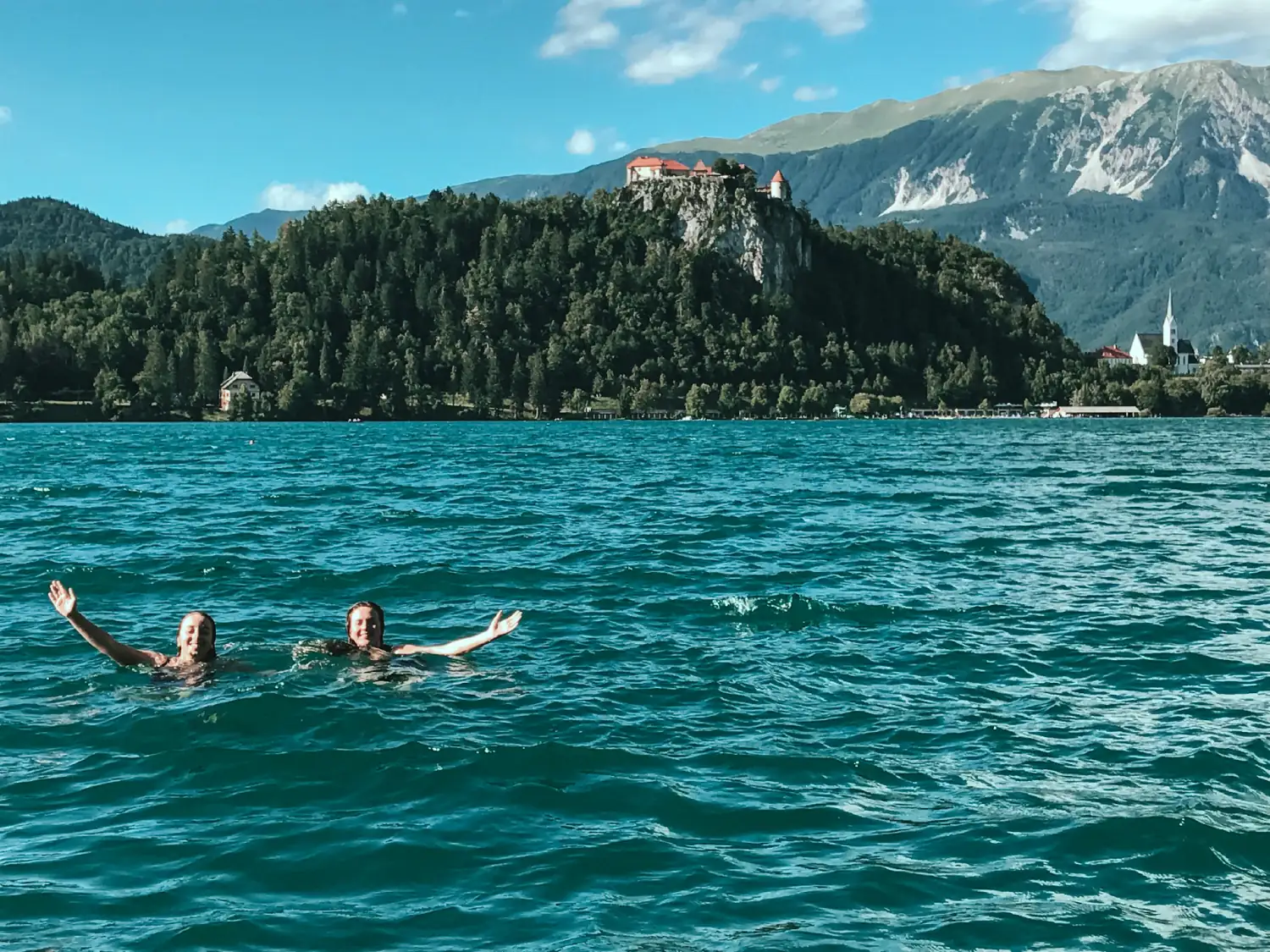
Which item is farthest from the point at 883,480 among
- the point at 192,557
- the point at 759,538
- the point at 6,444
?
the point at 6,444

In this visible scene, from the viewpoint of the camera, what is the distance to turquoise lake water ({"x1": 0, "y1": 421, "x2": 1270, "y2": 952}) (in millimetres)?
10164

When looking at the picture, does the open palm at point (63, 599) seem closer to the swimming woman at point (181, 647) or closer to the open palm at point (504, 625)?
the swimming woman at point (181, 647)

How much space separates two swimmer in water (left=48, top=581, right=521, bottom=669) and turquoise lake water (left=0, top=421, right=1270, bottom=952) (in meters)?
0.41

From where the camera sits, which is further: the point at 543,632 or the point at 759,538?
the point at 759,538

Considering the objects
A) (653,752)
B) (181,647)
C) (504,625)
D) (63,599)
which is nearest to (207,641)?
(181,647)

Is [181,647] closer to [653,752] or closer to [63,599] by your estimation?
[63,599]

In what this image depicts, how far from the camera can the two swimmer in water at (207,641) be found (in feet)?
55.1

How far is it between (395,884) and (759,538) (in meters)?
28.0

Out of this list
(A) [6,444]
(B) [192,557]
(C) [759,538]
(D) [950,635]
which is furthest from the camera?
(A) [6,444]

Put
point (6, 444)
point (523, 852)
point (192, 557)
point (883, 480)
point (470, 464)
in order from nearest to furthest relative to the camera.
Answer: point (523, 852) → point (192, 557) → point (883, 480) → point (470, 464) → point (6, 444)

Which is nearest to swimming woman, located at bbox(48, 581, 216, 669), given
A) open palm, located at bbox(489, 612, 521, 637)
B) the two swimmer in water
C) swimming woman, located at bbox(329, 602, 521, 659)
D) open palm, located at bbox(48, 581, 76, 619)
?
the two swimmer in water

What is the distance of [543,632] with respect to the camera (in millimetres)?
22328

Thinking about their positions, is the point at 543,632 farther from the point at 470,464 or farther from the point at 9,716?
the point at 470,464

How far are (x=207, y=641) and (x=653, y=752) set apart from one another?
7.33 m
